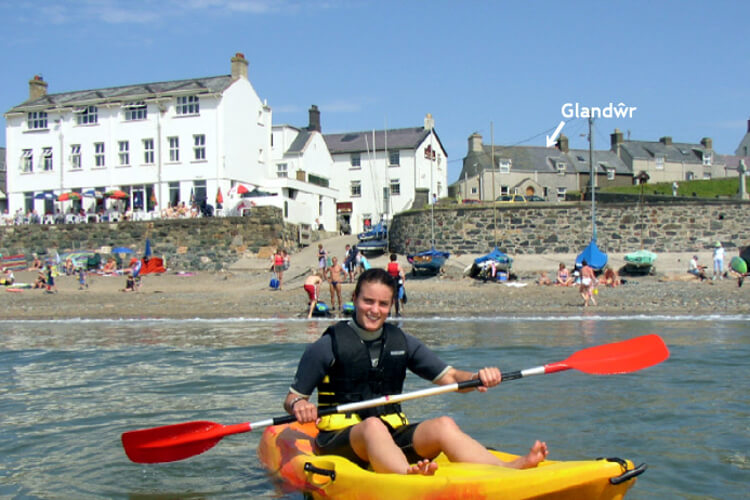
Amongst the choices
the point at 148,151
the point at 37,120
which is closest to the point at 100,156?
the point at 148,151

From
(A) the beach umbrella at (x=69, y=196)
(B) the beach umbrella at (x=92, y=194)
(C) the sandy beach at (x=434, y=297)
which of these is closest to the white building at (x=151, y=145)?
(B) the beach umbrella at (x=92, y=194)

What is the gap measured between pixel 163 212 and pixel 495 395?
28.9 metres

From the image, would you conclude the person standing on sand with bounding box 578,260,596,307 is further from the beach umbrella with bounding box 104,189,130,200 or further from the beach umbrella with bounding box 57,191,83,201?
the beach umbrella with bounding box 57,191,83,201

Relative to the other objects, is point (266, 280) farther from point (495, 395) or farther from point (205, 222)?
point (495, 395)

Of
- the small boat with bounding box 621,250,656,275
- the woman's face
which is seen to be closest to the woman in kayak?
the woman's face

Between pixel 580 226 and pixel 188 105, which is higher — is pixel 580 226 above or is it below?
below

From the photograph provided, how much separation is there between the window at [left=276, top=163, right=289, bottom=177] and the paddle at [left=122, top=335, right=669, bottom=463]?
37.0 metres

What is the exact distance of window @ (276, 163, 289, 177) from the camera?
41.9 meters

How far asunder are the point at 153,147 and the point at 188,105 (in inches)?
107

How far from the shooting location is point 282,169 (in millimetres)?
42062

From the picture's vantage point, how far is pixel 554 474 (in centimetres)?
373

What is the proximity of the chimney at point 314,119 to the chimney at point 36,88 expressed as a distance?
15.4 m

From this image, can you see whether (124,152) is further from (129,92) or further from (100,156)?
(129,92)

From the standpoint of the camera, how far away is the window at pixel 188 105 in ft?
116
